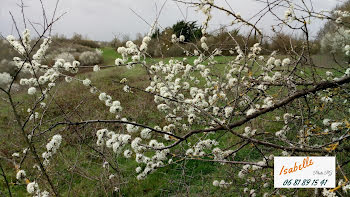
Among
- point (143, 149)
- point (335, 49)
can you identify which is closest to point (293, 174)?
point (143, 149)

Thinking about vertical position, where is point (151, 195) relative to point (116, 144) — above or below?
below

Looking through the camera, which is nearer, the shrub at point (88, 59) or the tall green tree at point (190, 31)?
the tall green tree at point (190, 31)

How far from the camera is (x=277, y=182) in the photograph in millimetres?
2312

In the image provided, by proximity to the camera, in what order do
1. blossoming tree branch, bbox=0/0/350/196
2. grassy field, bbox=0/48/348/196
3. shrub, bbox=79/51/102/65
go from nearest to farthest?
blossoming tree branch, bbox=0/0/350/196
grassy field, bbox=0/48/348/196
shrub, bbox=79/51/102/65

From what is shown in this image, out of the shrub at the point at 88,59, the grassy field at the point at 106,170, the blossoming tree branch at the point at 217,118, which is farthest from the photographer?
the shrub at the point at 88,59

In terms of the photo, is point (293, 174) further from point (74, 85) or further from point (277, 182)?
point (74, 85)

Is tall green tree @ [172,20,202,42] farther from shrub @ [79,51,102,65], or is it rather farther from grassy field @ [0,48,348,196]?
shrub @ [79,51,102,65]

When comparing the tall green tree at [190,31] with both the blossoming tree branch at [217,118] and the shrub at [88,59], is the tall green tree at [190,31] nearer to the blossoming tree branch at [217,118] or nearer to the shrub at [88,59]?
the blossoming tree branch at [217,118]

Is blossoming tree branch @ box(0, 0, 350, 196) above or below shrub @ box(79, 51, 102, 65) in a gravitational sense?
below

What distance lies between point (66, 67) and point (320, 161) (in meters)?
2.62

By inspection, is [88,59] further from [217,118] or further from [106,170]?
[217,118]

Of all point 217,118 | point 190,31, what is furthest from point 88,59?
point 217,118

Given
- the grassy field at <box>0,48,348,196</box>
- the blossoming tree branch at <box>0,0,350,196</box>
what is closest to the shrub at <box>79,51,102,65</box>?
the grassy field at <box>0,48,348,196</box>

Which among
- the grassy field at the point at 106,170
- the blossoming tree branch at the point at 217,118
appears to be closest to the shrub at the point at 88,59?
the grassy field at the point at 106,170
